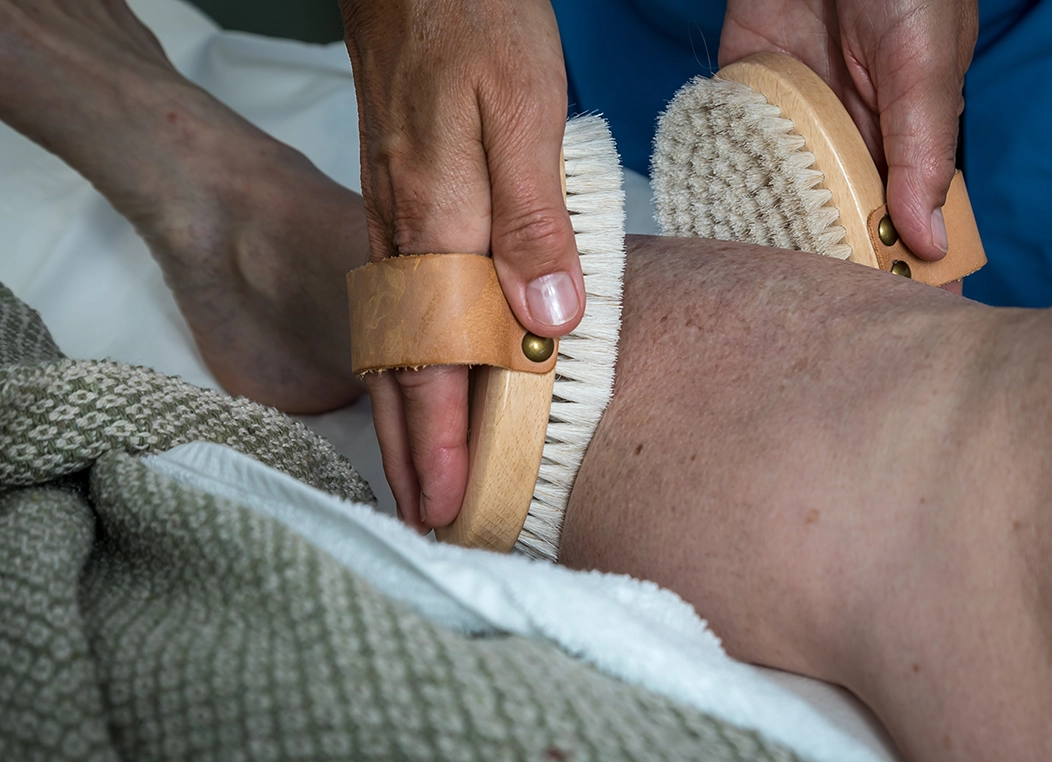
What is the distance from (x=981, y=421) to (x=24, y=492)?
1.42 feet

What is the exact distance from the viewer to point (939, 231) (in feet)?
1.96

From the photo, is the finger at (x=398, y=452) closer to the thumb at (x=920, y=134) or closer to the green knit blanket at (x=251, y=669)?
the green knit blanket at (x=251, y=669)

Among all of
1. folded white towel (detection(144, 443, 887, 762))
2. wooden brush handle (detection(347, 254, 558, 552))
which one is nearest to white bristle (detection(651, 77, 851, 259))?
wooden brush handle (detection(347, 254, 558, 552))

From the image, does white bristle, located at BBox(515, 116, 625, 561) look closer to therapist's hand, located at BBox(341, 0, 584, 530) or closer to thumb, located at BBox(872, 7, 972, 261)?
therapist's hand, located at BBox(341, 0, 584, 530)

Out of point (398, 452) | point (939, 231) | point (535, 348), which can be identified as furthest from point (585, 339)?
point (939, 231)

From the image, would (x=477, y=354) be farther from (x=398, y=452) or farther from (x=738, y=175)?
(x=738, y=175)

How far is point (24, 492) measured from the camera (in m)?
0.42

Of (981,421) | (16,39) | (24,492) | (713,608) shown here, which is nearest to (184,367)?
(16,39)

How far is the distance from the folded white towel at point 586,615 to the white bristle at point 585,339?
0.46 ft

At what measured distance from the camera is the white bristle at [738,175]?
581mm

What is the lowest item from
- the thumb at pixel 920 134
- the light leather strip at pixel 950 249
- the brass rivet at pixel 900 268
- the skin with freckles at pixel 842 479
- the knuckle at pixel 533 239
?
the skin with freckles at pixel 842 479

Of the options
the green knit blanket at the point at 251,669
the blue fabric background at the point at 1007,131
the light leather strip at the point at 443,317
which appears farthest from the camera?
the blue fabric background at the point at 1007,131

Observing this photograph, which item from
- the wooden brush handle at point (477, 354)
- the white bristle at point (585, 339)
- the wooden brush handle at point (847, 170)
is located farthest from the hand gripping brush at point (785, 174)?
the wooden brush handle at point (477, 354)

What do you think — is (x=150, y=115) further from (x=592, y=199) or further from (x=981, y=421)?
(x=981, y=421)
